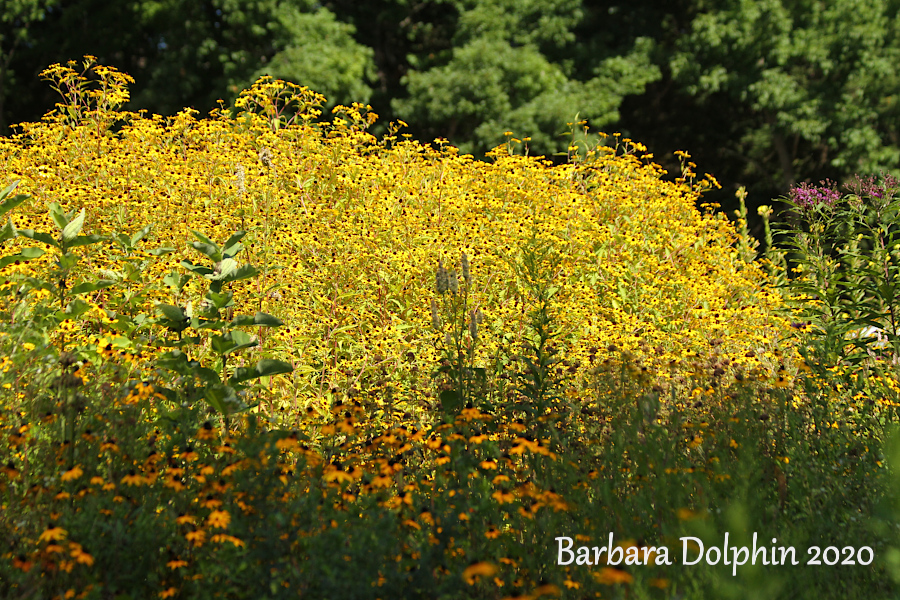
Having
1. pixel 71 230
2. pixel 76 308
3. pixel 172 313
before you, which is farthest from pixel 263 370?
pixel 71 230

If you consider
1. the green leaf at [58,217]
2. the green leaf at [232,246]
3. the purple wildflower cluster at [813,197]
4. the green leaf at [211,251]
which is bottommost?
the green leaf at [211,251]

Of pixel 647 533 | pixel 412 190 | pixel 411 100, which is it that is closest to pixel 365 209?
pixel 412 190

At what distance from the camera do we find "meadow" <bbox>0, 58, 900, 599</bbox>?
2453 millimetres

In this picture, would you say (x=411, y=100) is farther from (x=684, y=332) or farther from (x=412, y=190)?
(x=684, y=332)

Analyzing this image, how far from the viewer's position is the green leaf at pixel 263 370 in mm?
3475

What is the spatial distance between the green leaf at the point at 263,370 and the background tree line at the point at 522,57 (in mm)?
9712

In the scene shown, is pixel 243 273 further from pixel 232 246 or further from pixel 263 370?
pixel 263 370

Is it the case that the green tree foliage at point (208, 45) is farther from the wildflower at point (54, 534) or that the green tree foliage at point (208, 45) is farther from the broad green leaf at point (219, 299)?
the wildflower at point (54, 534)

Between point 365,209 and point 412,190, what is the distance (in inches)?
23.9

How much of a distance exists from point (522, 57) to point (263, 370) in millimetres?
10962

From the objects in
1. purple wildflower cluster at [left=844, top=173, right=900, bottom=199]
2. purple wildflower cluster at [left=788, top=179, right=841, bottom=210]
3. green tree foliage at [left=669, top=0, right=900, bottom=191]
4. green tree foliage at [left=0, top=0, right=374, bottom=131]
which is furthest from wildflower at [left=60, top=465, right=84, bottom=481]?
green tree foliage at [left=669, top=0, right=900, bottom=191]

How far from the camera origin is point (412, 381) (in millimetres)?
4297

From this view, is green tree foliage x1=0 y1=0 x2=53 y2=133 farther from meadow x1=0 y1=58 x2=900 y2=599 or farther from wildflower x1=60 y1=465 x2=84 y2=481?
wildflower x1=60 y1=465 x2=84 y2=481

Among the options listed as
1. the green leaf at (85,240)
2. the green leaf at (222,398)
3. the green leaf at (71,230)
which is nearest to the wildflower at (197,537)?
the green leaf at (222,398)
